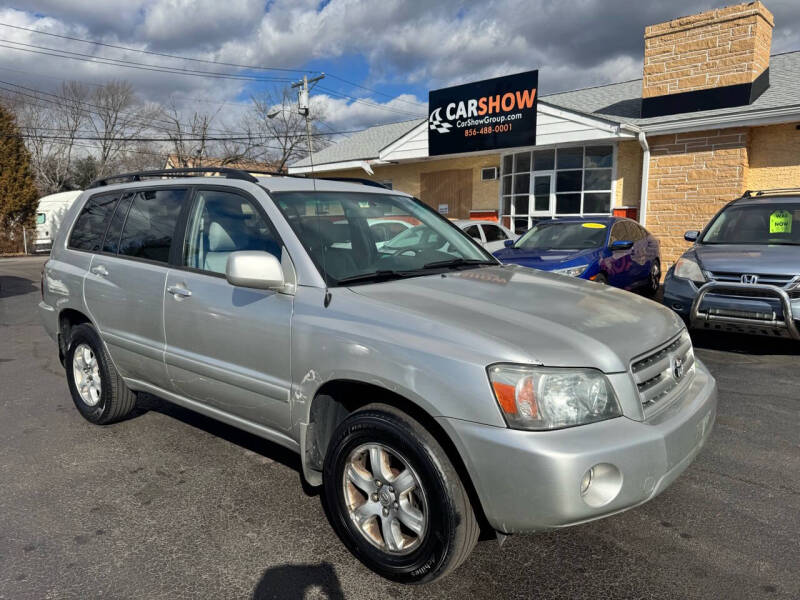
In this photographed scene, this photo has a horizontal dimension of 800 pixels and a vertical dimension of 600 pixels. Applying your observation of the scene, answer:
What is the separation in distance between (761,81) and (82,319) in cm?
1336

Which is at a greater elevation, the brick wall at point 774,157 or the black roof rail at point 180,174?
the brick wall at point 774,157

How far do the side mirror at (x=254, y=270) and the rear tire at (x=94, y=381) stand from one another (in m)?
1.96

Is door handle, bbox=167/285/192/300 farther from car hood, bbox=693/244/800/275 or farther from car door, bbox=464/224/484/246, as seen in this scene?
car door, bbox=464/224/484/246

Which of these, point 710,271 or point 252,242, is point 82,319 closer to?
point 252,242

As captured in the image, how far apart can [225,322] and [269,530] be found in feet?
3.65

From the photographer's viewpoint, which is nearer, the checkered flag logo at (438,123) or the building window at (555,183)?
the building window at (555,183)

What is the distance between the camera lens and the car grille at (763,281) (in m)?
5.74

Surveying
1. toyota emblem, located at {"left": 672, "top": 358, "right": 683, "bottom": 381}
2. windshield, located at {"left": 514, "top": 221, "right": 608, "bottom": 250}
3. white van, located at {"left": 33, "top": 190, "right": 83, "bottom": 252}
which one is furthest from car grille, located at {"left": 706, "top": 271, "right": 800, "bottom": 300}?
white van, located at {"left": 33, "top": 190, "right": 83, "bottom": 252}

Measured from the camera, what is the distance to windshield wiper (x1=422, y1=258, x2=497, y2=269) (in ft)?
11.4

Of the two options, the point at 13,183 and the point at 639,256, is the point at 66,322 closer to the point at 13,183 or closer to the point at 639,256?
the point at 639,256

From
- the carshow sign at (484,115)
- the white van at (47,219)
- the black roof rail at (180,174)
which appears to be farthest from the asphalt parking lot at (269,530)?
the white van at (47,219)

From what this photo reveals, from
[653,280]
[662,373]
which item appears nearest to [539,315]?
[662,373]

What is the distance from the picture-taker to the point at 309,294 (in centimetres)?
288

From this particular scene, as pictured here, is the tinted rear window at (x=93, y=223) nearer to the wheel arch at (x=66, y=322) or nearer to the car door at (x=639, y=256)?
the wheel arch at (x=66, y=322)
